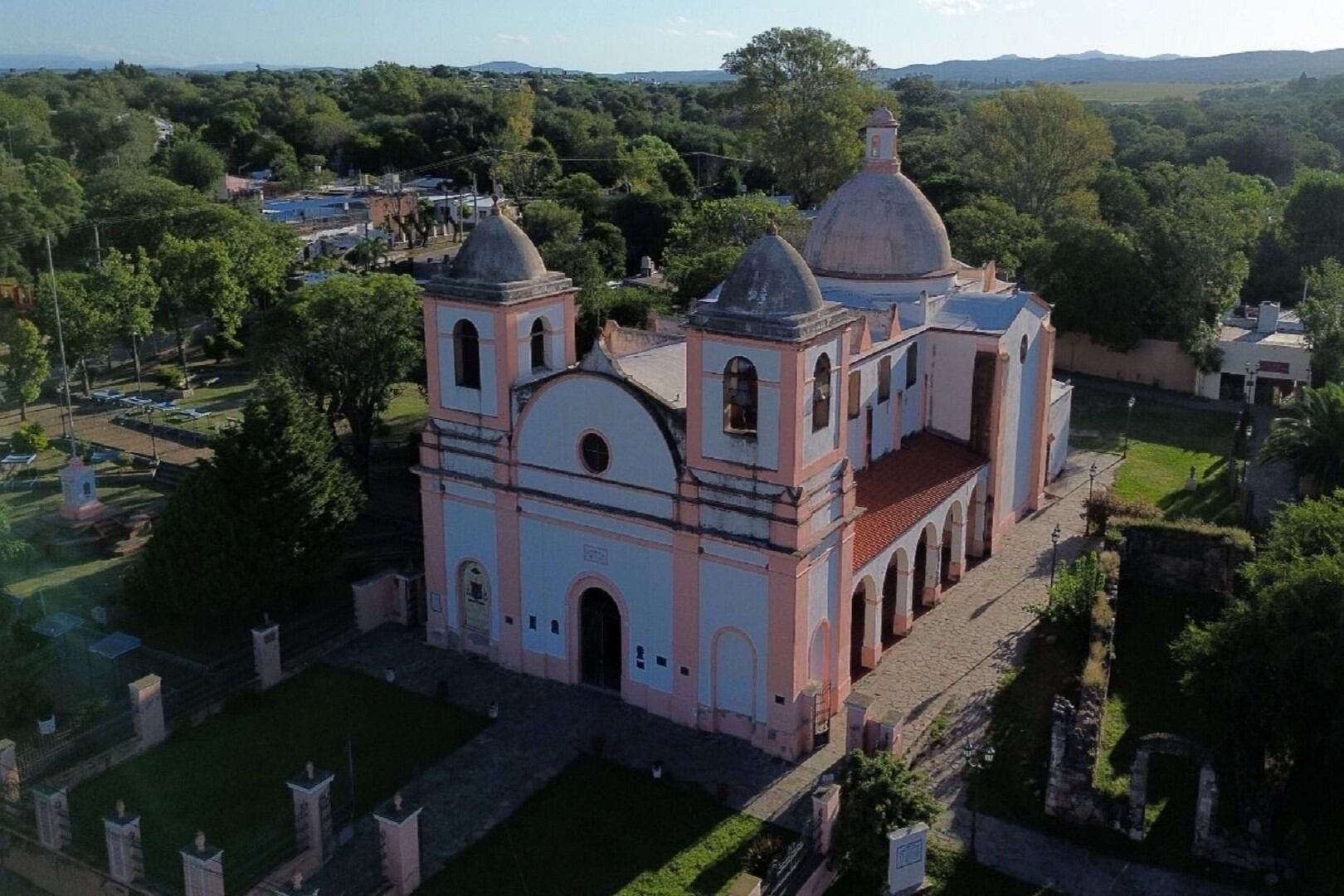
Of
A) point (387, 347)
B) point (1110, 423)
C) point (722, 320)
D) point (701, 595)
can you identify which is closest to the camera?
point (722, 320)

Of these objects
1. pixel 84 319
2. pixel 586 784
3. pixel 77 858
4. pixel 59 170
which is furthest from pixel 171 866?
pixel 59 170

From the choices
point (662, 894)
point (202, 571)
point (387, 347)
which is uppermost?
point (387, 347)

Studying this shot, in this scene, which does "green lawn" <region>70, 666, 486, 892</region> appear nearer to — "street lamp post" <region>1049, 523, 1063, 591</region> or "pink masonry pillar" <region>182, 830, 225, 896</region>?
"pink masonry pillar" <region>182, 830, 225, 896</region>

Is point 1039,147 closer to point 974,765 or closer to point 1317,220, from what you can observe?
point 1317,220

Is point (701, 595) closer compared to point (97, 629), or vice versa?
point (701, 595)

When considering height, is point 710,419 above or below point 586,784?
above

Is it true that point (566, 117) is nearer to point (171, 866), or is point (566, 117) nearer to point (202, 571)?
point (202, 571)

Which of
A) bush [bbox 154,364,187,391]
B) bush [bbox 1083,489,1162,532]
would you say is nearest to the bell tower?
bush [bbox 1083,489,1162,532]

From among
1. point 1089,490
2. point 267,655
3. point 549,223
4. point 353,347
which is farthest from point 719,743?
point 549,223
